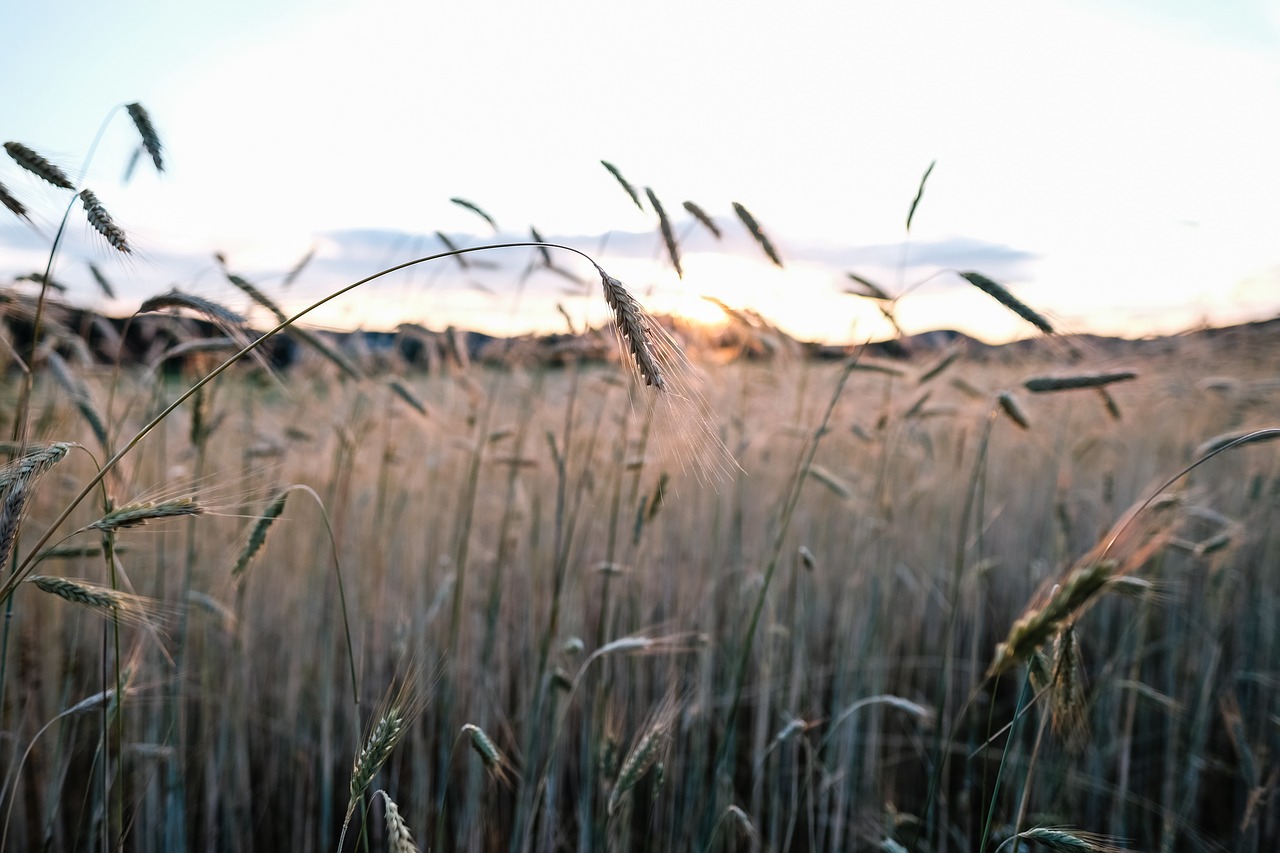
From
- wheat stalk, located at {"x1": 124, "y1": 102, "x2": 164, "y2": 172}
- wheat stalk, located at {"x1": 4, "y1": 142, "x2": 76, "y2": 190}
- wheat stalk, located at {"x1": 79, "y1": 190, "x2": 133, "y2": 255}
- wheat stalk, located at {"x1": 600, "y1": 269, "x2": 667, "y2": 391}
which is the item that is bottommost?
wheat stalk, located at {"x1": 600, "y1": 269, "x2": 667, "y2": 391}

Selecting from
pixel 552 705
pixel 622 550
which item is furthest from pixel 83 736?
pixel 622 550

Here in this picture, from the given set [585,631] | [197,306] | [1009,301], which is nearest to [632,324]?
[197,306]

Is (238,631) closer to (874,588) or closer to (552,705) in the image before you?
(552,705)

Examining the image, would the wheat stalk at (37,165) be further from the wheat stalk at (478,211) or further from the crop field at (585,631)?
the wheat stalk at (478,211)

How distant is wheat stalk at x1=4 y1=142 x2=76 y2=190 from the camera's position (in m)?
1.27

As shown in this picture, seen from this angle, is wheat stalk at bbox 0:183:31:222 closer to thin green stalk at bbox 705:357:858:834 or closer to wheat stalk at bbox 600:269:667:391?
wheat stalk at bbox 600:269:667:391

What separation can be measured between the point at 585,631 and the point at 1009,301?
1984 mm

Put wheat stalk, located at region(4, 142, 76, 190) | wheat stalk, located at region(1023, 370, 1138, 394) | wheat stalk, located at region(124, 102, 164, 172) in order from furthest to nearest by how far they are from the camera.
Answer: wheat stalk, located at region(1023, 370, 1138, 394) < wheat stalk, located at region(124, 102, 164, 172) < wheat stalk, located at region(4, 142, 76, 190)

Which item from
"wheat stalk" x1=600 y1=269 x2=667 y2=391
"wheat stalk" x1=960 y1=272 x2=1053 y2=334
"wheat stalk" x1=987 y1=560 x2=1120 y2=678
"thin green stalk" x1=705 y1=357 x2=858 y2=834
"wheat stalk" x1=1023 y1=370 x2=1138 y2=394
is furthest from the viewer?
"wheat stalk" x1=1023 y1=370 x2=1138 y2=394

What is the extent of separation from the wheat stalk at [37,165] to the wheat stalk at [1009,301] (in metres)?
1.75

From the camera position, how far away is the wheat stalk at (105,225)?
1123 millimetres

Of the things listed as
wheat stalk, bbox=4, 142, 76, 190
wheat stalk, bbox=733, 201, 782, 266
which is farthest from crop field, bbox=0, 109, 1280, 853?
wheat stalk, bbox=733, 201, 782, 266

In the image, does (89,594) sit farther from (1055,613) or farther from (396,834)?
(1055,613)

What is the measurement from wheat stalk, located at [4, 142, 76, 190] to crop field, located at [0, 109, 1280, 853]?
0.24 m
